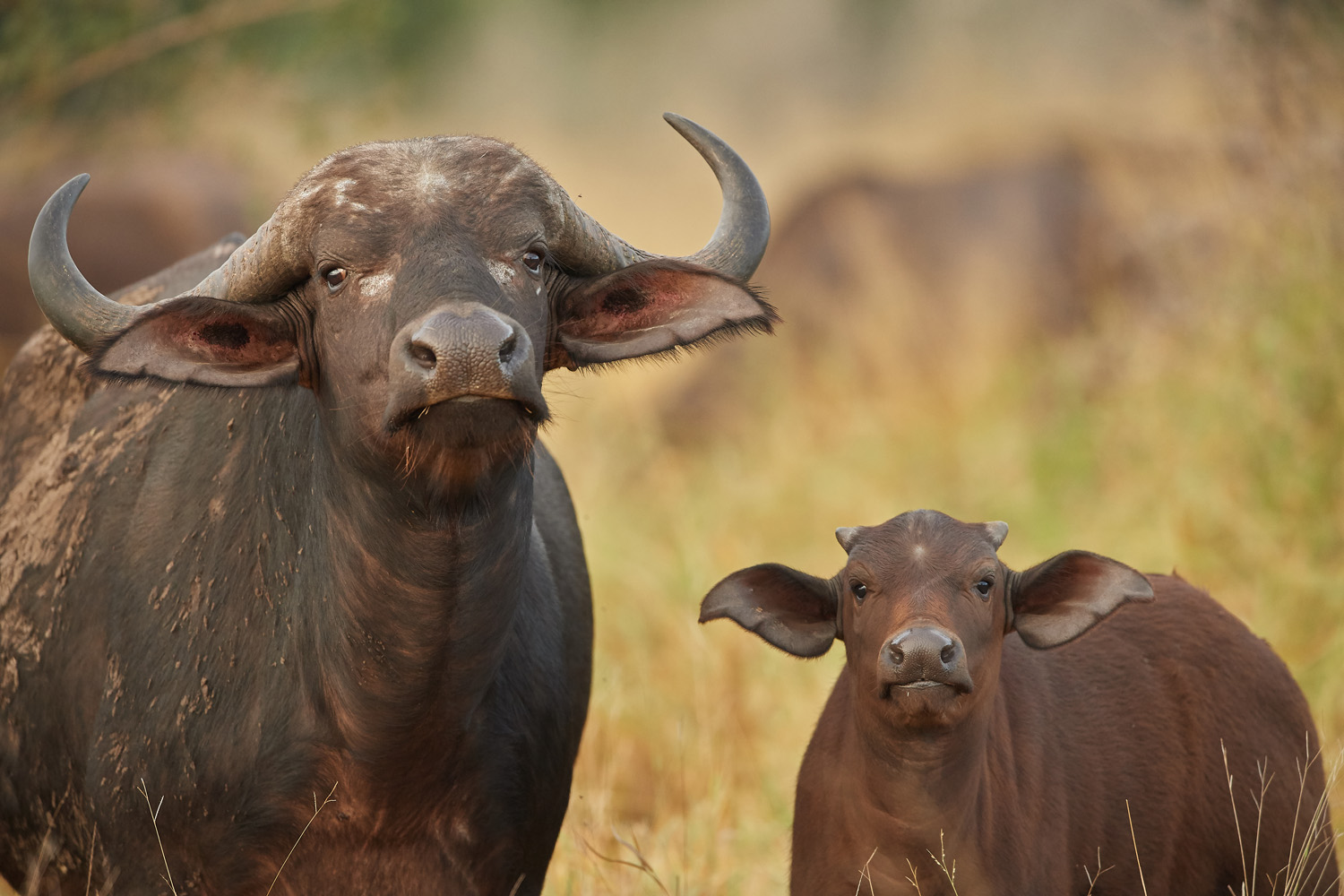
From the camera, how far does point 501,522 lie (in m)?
3.85

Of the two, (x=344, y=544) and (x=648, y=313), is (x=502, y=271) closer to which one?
(x=648, y=313)

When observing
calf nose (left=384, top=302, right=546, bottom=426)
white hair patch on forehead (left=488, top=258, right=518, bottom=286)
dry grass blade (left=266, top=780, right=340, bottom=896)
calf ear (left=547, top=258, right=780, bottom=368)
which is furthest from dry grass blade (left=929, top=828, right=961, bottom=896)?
white hair patch on forehead (left=488, top=258, right=518, bottom=286)

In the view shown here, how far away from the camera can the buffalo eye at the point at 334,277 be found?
369 cm

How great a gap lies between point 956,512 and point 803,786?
5539mm

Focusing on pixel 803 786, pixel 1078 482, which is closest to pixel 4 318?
pixel 1078 482

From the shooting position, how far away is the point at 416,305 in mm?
3480

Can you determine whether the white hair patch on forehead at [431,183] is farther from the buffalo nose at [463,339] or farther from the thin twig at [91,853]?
the thin twig at [91,853]

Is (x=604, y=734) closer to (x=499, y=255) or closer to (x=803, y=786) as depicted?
(x=803, y=786)

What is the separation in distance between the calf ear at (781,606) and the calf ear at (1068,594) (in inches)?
20.6

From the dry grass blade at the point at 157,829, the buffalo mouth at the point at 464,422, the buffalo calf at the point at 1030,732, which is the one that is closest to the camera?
the buffalo mouth at the point at 464,422

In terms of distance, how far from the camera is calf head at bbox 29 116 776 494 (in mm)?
3406

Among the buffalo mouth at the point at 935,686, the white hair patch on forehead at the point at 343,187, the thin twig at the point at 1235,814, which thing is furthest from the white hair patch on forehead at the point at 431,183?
the thin twig at the point at 1235,814

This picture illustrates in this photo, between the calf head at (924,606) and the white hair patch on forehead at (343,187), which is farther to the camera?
the calf head at (924,606)

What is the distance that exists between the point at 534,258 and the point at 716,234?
2.83 feet
